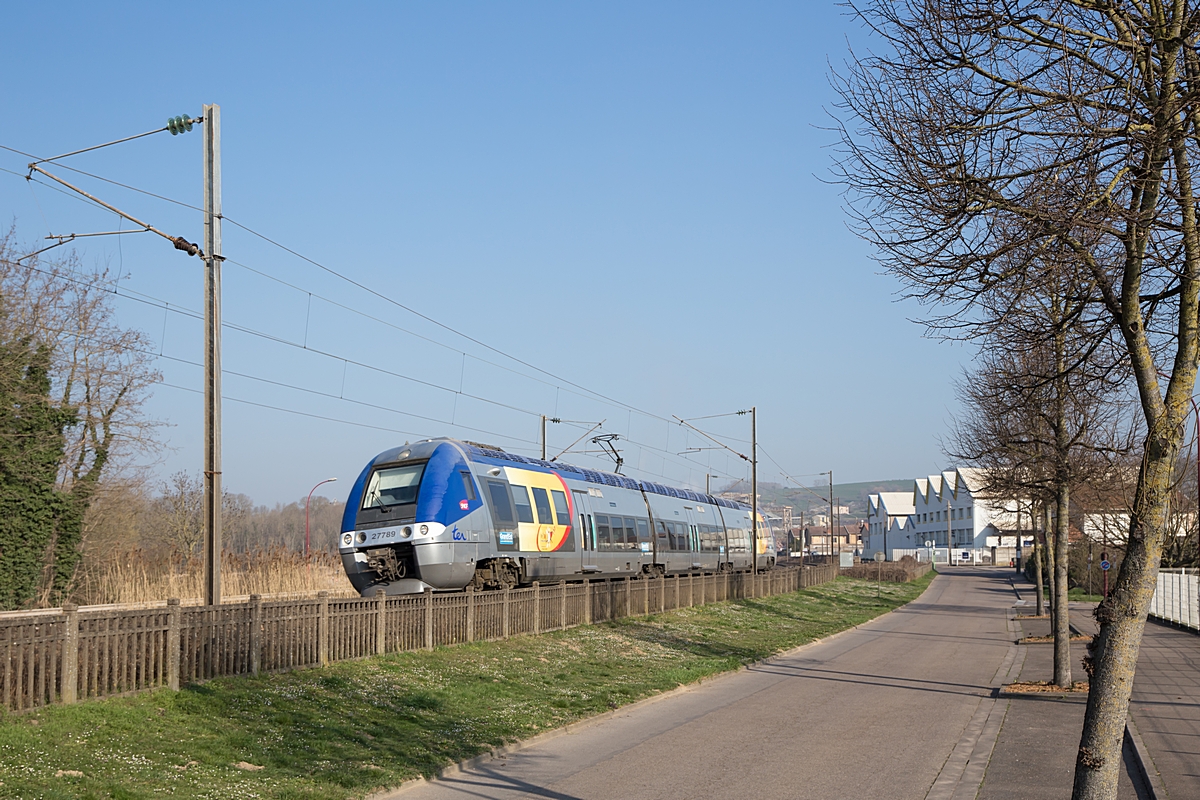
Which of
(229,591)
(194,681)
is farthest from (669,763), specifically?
(229,591)

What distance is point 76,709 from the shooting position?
9773 mm

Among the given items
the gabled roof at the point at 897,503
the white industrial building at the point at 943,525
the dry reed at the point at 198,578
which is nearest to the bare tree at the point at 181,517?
the dry reed at the point at 198,578

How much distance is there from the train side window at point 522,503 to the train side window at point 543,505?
1.51ft

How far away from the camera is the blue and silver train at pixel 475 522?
2044cm

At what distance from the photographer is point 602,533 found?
94.7ft

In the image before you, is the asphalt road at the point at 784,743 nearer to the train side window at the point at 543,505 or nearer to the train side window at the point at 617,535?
the train side window at the point at 543,505

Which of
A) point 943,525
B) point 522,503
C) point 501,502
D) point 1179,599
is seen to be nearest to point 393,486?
point 501,502

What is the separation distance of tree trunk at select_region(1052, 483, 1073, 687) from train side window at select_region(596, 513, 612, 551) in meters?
12.6

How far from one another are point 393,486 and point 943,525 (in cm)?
12630

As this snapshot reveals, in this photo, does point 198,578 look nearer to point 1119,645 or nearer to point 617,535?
point 617,535

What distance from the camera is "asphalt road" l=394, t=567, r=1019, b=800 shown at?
404 inches

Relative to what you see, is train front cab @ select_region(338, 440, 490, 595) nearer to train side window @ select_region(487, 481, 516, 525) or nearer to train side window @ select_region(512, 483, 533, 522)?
train side window @ select_region(487, 481, 516, 525)

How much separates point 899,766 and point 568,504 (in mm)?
15590

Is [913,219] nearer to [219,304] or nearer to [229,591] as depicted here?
[219,304]
